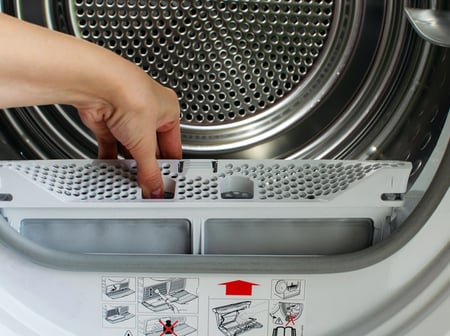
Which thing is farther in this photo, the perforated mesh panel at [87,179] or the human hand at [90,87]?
the perforated mesh panel at [87,179]

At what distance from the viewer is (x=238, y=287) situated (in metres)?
0.70

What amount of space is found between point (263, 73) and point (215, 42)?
0.11 m

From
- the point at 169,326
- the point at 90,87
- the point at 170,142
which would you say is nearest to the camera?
the point at 90,87

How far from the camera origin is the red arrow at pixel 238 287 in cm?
70

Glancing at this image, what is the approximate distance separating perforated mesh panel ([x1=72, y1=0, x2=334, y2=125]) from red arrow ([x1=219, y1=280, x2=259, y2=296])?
1.25 ft

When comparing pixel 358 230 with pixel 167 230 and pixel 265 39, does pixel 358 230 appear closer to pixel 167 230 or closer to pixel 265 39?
pixel 167 230

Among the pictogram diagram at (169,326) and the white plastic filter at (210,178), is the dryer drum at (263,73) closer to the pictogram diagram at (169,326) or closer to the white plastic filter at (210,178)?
the white plastic filter at (210,178)

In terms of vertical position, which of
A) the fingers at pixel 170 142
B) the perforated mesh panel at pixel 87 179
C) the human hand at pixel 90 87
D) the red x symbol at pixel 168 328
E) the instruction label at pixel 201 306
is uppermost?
the human hand at pixel 90 87

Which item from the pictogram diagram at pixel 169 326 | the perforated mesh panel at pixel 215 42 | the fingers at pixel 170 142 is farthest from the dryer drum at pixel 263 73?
the pictogram diagram at pixel 169 326

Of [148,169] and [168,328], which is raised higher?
[148,169]

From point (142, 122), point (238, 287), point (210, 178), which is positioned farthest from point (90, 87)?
point (238, 287)

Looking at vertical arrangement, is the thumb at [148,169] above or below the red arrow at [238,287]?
above

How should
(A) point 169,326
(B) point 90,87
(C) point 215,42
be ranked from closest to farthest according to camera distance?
(B) point 90,87 → (A) point 169,326 → (C) point 215,42

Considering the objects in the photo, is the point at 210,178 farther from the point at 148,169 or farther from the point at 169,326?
the point at 169,326
